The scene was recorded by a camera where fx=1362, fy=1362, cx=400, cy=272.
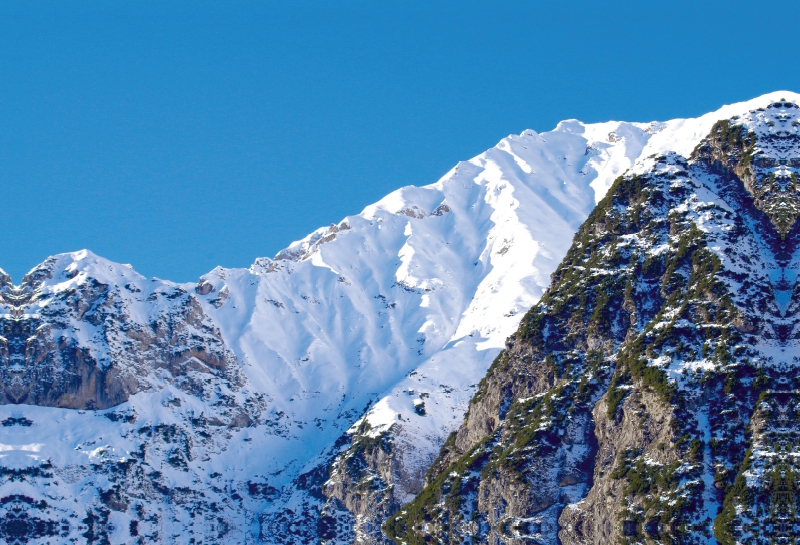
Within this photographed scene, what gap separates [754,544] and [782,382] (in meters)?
24.0

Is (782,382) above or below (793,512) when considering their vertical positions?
above

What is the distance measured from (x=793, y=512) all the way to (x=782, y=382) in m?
19.4

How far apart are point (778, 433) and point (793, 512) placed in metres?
11.1

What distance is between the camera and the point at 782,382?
646ft

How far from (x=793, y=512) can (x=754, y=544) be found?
1231cm

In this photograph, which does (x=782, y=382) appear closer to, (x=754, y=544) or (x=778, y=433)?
(x=778, y=433)

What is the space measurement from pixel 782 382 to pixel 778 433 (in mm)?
8792

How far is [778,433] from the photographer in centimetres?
19162

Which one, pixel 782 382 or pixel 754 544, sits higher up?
pixel 782 382

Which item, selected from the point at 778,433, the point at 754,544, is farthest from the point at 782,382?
the point at 754,544

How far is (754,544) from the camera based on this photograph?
198 metres
